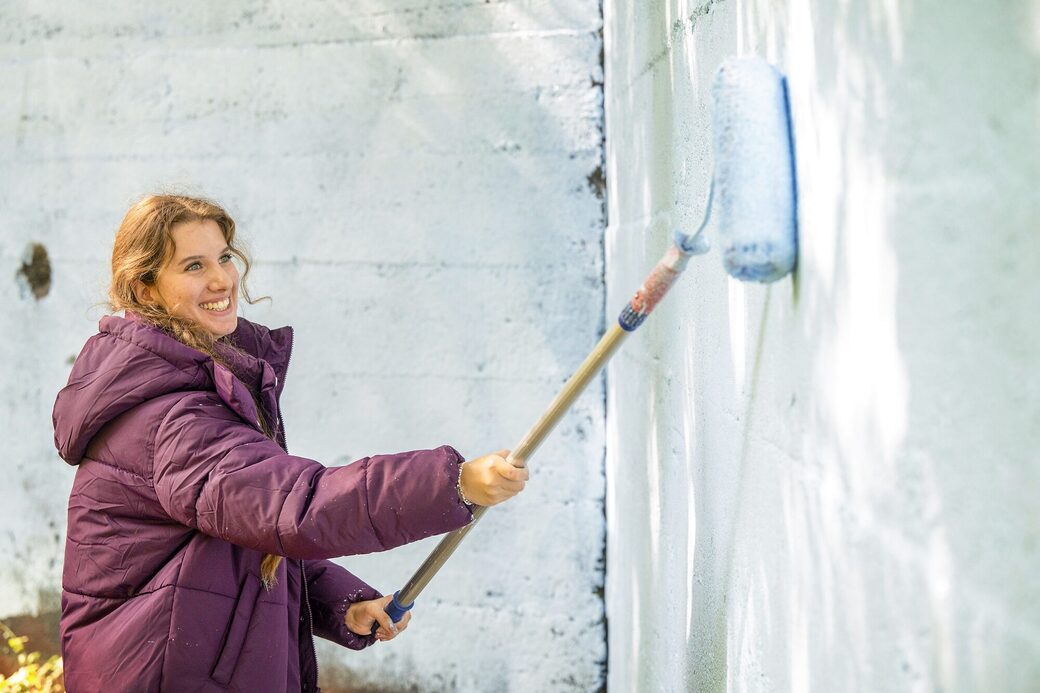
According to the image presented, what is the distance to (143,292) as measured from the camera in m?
1.97

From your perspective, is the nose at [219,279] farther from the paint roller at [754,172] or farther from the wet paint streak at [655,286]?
the paint roller at [754,172]

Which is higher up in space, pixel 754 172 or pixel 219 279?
pixel 219 279

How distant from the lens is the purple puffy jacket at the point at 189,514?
161cm

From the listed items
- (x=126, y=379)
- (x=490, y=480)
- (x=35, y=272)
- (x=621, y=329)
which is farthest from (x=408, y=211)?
(x=621, y=329)

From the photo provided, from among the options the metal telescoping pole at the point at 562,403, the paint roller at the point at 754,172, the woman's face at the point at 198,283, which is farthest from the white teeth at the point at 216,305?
the paint roller at the point at 754,172

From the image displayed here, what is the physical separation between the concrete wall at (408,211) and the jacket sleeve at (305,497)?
5.85 feet

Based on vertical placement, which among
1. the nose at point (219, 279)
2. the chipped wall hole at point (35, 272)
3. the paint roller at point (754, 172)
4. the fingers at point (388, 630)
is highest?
the chipped wall hole at point (35, 272)

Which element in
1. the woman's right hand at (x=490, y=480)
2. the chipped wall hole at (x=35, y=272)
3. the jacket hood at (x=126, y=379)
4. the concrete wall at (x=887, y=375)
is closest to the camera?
the concrete wall at (x=887, y=375)

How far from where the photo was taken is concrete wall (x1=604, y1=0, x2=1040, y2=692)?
637 millimetres

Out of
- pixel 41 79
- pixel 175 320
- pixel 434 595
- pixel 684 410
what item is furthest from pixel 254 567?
pixel 41 79

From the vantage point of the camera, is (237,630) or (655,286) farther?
(237,630)

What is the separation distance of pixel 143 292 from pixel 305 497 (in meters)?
0.64

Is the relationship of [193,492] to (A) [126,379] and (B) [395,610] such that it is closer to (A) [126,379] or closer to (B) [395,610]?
(A) [126,379]

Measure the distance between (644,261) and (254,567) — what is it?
114 cm
